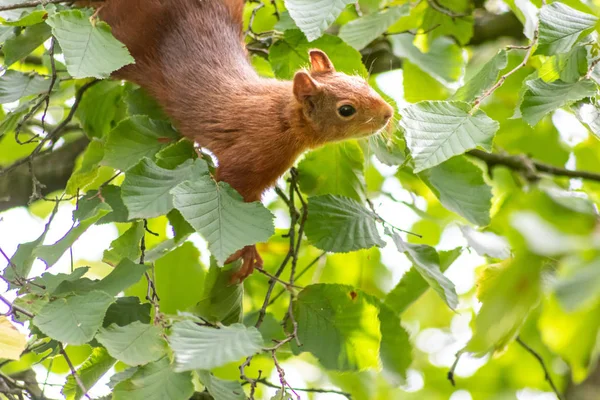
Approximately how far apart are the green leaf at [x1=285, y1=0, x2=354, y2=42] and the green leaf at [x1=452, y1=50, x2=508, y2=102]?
40 cm

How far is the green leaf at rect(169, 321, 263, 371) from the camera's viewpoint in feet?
4.65

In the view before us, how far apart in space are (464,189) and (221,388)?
1015mm

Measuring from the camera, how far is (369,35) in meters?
2.51

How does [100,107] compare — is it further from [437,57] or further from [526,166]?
[526,166]

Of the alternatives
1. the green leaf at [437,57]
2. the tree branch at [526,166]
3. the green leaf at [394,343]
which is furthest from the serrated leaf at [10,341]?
the tree branch at [526,166]

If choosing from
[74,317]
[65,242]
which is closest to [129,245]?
[65,242]

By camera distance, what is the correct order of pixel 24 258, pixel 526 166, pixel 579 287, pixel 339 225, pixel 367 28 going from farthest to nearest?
pixel 526 166 < pixel 367 28 < pixel 339 225 < pixel 24 258 < pixel 579 287

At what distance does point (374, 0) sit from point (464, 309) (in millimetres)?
2046

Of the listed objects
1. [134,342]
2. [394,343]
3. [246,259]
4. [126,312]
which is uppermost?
[134,342]

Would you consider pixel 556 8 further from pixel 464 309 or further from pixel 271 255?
pixel 464 309

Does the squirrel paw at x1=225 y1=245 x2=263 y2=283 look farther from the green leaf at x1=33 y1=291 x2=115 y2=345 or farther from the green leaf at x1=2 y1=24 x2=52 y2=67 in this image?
the green leaf at x1=2 y1=24 x2=52 y2=67

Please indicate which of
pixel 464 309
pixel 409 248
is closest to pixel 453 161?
pixel 409 248

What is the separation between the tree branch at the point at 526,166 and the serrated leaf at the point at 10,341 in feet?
6.44

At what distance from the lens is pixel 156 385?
1591 millimetres
